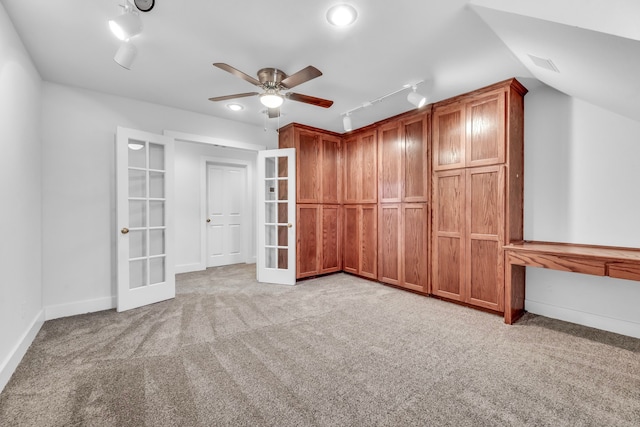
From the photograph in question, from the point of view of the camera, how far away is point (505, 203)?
8.99 ft

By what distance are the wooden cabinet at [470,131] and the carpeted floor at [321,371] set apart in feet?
5.67

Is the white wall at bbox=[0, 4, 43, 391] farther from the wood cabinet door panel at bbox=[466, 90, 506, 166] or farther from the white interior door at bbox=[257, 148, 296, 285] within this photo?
the wood cabinet door panel at bbox=[466, 90, 506, 166]

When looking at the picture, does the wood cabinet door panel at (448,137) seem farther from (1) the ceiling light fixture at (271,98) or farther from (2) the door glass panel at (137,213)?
(2) the door glass panel at (137,213)

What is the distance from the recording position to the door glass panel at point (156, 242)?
3393 millimetres

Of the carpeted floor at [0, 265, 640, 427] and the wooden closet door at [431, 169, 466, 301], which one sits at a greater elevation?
the wooden closet door at [431, 169, 466, 301]

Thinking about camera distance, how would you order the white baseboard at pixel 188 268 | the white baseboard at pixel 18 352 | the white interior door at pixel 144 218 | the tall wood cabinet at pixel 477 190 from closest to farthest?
the white baseboard at pixel 18 352 → the tall wood cabinet at pixel 477 190 → the white interior door at pixel 144 218 → the white baseboard at pixel 188 268

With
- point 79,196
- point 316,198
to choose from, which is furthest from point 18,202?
point 316,198

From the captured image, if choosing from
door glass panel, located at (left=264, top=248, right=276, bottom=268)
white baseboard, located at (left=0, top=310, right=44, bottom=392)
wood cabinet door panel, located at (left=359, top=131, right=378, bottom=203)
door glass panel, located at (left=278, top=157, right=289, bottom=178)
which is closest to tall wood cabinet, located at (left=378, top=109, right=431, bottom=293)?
wood cabinet door panel, located at (left=359, top=131, right=378, bottom=203)

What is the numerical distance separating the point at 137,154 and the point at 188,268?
246 centimetres

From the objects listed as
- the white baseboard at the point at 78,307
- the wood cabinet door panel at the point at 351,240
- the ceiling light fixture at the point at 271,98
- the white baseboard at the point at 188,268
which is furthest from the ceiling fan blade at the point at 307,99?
the white baseboard at the point at 188,268

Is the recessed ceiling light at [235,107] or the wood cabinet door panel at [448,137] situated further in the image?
the recessed ceiling light at [235,107]

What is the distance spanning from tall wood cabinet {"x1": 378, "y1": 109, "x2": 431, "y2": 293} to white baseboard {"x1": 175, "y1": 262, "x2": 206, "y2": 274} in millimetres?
3437

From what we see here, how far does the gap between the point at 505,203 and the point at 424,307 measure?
4.75 feet

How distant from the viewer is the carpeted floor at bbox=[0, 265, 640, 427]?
57.6 inches
